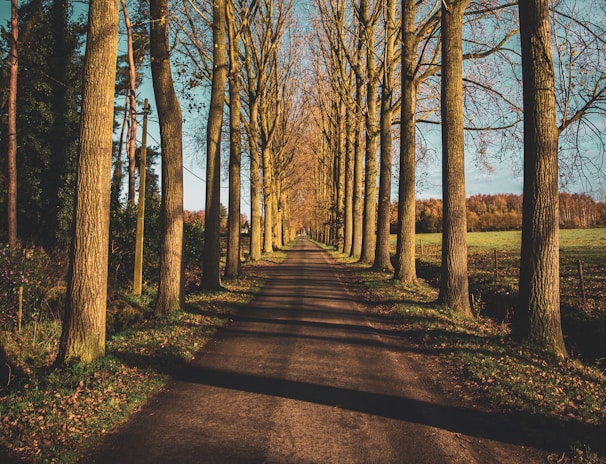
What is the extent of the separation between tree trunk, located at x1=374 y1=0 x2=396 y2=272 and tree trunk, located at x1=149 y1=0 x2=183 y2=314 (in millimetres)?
9499

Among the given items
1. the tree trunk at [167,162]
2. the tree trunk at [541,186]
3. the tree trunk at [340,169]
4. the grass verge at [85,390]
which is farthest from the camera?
the tree trunk at [340,169]

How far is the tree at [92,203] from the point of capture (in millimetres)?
5652

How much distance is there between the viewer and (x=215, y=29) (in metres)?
12.6

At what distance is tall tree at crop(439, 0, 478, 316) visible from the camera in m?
9.72

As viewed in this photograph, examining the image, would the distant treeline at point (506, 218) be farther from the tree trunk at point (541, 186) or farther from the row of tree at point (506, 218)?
the tree trunk at point (541, 186)

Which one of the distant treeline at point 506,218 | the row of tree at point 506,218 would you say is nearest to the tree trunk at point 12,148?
the row of tree at point 506,218

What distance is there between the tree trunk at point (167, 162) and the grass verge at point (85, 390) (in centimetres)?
114

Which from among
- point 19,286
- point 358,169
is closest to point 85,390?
point 19,286

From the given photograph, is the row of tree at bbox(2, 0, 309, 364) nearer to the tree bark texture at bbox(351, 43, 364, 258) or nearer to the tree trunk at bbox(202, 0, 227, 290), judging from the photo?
the tree trunk at bbox(202, 0, 227, 290)

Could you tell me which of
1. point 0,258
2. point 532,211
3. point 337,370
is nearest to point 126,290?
point 0,258

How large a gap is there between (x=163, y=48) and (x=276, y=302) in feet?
23.3

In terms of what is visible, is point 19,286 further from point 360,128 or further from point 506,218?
point 506,218

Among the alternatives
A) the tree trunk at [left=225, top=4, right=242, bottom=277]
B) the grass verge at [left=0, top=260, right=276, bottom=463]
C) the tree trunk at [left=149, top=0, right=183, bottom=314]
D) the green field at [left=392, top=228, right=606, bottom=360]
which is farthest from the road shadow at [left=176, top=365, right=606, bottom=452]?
the tree trunk at [left=225, top=4, right=242, bottom=277]

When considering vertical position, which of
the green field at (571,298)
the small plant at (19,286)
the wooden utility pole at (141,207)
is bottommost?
the green field at (571,298)
